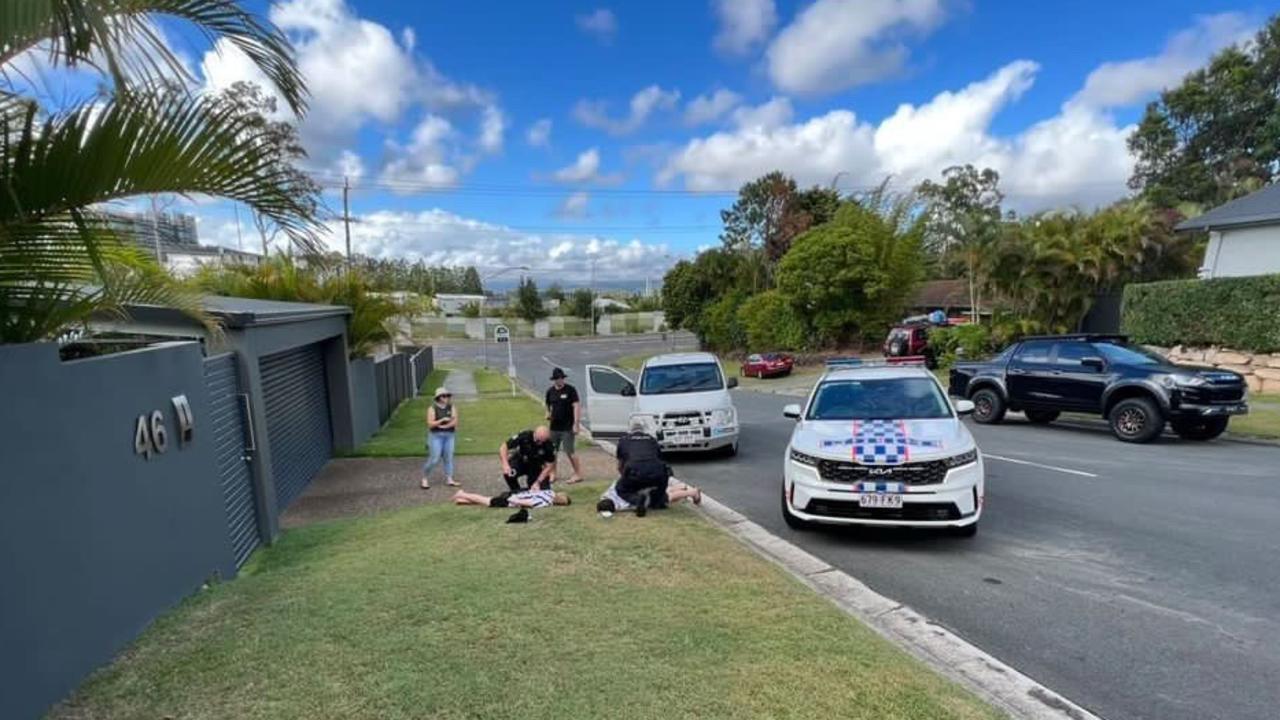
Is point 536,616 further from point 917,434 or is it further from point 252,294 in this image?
point 252,294

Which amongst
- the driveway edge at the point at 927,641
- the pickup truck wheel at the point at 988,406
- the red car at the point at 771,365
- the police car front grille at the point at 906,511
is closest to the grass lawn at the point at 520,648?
the driveway edge at the point at 927,641

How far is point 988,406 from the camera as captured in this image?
44.7ft

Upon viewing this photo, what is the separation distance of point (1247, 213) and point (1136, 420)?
13.5m

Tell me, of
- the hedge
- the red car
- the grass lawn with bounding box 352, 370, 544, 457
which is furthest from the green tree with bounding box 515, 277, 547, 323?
the hedge

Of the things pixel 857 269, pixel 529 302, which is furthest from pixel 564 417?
pixel 529 302

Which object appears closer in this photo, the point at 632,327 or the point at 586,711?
the point at 586,711

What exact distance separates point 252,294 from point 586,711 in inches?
524

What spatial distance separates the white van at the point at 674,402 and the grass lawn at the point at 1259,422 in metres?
8.99

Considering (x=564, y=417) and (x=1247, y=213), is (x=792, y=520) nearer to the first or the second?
(x=564, y=417)

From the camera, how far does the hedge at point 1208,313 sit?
15539mm

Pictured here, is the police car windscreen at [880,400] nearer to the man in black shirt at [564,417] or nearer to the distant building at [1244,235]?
the man in black shirt at [564,417]

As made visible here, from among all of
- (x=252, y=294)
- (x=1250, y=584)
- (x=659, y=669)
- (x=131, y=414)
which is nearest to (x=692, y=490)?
(x=659, y=669)

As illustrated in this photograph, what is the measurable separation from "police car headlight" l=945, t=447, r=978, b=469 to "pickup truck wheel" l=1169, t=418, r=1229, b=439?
7824mm

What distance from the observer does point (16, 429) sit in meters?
3.09
